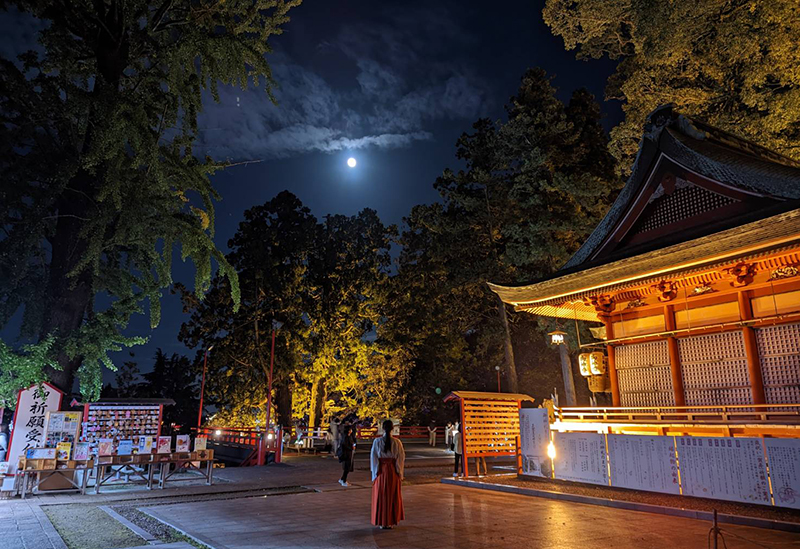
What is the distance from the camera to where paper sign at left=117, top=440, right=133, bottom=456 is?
1255cm

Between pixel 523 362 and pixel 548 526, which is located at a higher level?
pixel 523 362

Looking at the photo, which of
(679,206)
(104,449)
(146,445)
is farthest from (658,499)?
(104,449)

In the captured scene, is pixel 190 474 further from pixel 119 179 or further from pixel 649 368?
pixel 649 368

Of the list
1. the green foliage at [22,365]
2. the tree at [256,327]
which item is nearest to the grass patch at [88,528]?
the green foliage at [22,365]

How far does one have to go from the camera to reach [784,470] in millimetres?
8531

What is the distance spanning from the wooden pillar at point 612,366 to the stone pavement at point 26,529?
13.7m

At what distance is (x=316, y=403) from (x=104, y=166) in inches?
791

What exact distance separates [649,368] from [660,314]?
1559 mm

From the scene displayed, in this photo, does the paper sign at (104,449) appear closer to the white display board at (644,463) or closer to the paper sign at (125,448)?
the paper sign at (125,448)

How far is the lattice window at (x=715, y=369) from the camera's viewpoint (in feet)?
40.2

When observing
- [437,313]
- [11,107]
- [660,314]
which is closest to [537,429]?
[660,314]

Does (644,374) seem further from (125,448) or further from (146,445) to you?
(125,448)

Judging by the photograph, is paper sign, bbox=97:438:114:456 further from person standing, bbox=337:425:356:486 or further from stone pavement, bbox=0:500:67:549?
person standing, bbox=337:425:356:486

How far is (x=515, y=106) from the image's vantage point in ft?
88.9
